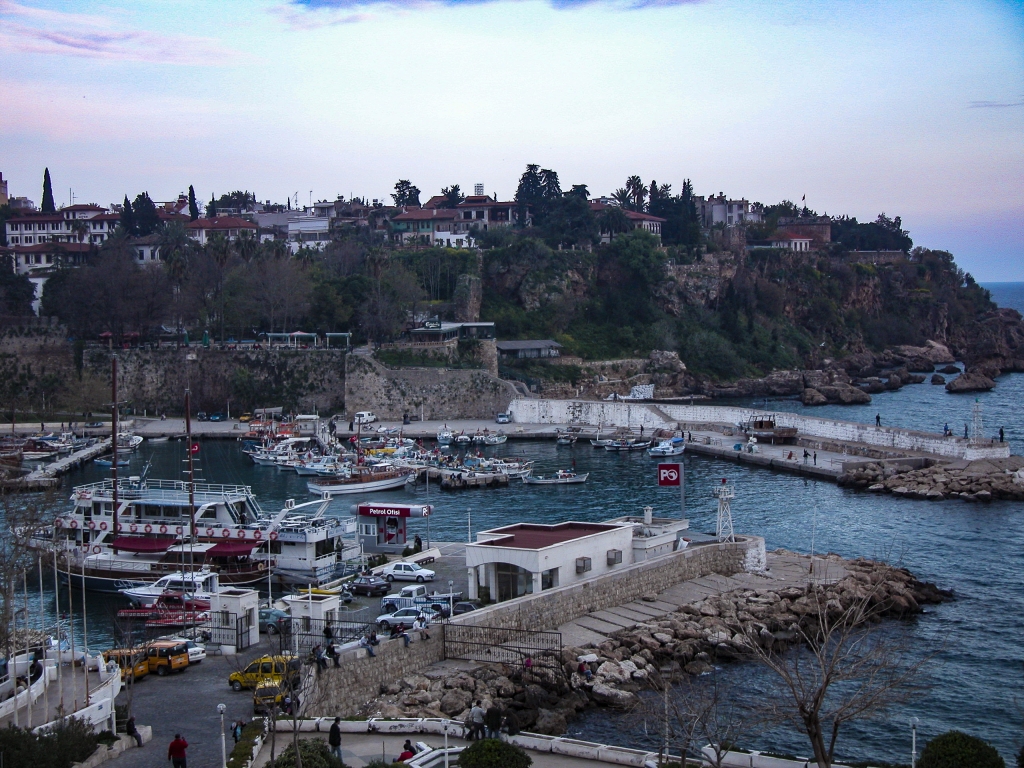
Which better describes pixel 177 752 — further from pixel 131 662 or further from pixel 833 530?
pixel 833 530

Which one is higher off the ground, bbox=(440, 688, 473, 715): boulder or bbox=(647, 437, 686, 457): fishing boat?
bbox=(647, 437, 686, 457): fishing boat

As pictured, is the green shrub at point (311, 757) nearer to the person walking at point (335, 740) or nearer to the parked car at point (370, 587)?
the person walking at point (335, 740)

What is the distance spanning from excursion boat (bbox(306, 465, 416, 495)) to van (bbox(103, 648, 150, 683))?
1269 inches

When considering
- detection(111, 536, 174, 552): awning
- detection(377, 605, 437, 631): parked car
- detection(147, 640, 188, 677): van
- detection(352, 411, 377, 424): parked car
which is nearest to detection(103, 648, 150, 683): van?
detection(147, 640, 188, 677): van

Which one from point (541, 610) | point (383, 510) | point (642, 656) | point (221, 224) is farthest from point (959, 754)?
point (221, 224)

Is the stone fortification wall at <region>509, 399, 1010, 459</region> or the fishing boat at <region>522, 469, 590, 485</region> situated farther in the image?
the stone fortification wall at <region>509, 399, 1010, 459</region>

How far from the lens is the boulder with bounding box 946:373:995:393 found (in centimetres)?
9869

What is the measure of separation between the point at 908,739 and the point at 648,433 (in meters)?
48.1

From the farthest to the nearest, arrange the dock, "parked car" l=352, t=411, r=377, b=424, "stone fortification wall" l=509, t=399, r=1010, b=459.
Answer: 1. "parked car" l=352, t=411, r=377, b=424
2. "stone fortification wall" l=509, t=399, r=1010, b=459
3. the dock

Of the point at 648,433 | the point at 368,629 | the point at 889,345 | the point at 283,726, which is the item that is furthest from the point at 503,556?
the point at 889,345

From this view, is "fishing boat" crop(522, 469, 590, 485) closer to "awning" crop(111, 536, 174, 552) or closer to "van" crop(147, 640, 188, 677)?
"awning" crop(111, 536, 174, 552)

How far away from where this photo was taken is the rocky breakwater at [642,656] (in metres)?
23.5

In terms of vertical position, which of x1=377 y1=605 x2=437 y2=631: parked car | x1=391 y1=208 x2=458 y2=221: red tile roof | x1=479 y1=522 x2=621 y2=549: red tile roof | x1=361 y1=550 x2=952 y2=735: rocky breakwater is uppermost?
x1=391 y1=208 x2=458 y2=221: red tile roof

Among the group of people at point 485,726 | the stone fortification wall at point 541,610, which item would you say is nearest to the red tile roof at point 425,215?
the stone fortification wall at point 541,610
